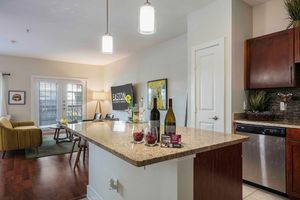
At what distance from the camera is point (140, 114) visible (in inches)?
97.1

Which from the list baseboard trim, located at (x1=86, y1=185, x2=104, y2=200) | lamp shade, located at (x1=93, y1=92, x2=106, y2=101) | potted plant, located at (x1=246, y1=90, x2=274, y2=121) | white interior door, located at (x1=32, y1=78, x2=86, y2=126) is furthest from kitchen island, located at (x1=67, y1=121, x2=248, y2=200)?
white interior door, located at (x1=32, y1=78, x2=86, y2=126)

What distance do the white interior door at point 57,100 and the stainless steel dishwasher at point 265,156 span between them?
248 inches

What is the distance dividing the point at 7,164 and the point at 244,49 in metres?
4.66

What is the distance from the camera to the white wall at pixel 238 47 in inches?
112

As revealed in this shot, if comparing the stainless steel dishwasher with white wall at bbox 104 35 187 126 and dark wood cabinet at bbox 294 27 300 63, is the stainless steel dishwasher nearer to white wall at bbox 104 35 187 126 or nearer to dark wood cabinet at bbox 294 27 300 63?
dark wood cabinet at bbox 294 27 300 63

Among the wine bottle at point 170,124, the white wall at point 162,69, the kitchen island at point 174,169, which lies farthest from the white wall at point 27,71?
the wine bottle at point 170,124

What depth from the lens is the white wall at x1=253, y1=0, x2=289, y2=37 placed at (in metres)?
2.81

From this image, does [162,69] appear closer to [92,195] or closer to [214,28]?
[214,28]

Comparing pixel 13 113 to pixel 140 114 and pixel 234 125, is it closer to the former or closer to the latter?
pixel 140 114

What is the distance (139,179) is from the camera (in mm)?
1510

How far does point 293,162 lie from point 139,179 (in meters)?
1.90

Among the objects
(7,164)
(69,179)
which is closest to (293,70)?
(69,179)

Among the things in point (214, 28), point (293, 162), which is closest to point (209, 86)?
point (214, 28)

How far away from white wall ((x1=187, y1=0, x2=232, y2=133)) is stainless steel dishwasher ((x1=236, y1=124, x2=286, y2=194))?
1.15 feet
